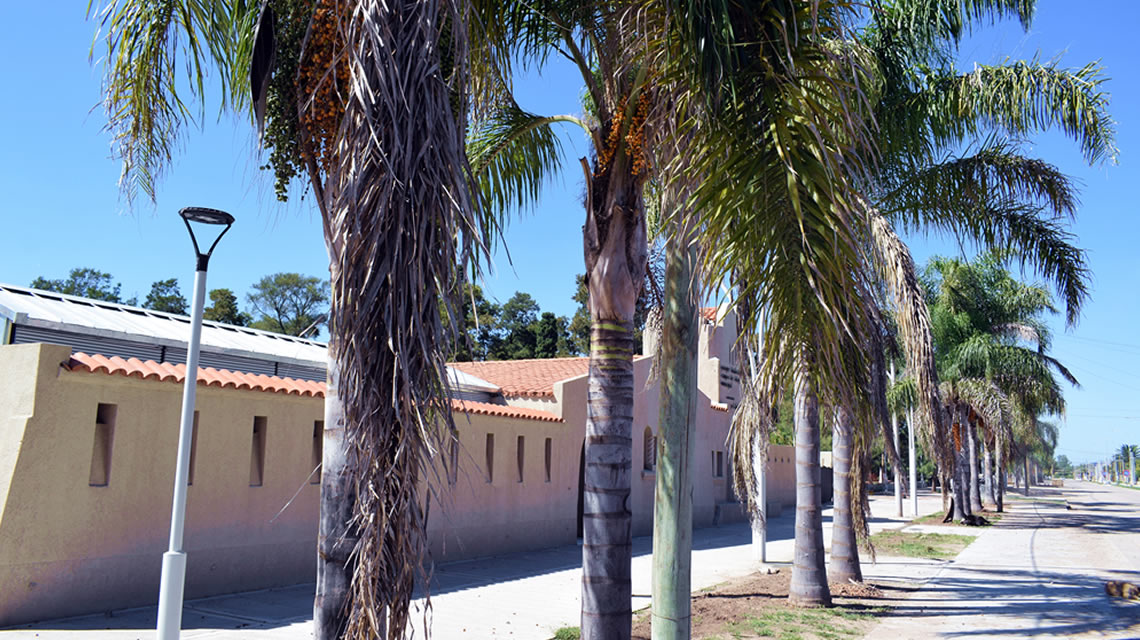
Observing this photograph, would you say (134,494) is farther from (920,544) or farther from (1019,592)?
(920,544)

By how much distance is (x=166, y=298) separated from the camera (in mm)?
56812

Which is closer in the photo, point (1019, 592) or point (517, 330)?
point (1019, 592)

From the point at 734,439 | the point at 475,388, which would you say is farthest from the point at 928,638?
the point at 475,388

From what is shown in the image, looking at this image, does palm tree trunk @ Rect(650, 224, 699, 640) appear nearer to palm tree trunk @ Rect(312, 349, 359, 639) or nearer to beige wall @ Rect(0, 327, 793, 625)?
beige wall @ Rect(0, 327, 793, 625)

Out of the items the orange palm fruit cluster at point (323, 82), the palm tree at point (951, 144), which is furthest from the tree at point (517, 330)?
the orange palm fruit cluster at point (323, 82)

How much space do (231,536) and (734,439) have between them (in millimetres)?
6923

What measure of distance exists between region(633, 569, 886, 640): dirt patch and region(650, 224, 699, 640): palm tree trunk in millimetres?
3204

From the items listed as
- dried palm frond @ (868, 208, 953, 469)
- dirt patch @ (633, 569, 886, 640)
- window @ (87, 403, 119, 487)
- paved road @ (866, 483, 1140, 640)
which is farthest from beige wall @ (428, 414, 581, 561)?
dried palm frond @ (868, 208, 953, 469)

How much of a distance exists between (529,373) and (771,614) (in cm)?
1290

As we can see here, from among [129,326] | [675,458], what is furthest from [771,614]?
[129,326]

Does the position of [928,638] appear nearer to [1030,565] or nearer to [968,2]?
[968,2]

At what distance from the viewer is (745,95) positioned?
15.0 feet

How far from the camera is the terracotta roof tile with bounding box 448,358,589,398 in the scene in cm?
2028

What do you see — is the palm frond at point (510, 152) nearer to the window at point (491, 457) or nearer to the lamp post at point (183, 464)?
the lamp post at point (183, 464)
